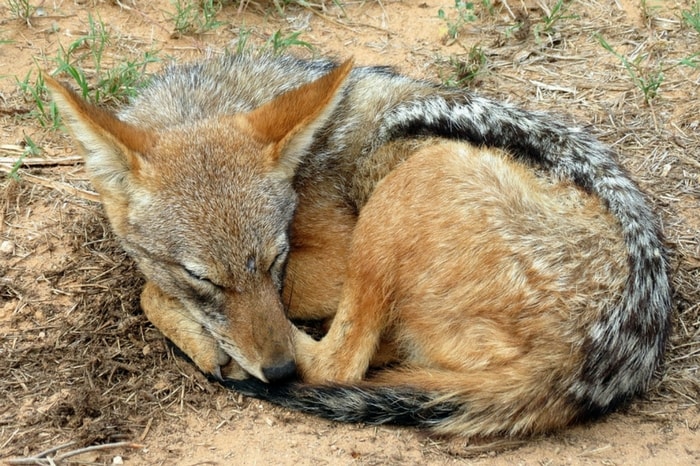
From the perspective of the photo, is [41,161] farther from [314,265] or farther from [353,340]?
[353,340]

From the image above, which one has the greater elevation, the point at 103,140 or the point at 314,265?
the point at 103,140

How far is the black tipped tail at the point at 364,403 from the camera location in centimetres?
484

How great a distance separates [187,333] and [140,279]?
89cm

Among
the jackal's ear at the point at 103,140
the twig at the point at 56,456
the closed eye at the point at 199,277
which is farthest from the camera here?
the closed eye at the point at 199,277

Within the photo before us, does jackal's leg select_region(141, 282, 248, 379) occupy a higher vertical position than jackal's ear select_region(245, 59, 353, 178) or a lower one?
lower

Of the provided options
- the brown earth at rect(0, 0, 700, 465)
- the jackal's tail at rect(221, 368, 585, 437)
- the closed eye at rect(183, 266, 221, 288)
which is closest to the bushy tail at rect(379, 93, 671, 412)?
the jackal's tail at rect(221, 368, 585, 437)

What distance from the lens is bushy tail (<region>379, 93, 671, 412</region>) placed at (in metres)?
4.81

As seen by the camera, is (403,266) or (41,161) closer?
(403,266)

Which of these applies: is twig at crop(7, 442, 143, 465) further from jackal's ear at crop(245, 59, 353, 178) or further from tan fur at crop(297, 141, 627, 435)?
jackal's ear at crop(245, 59, 353, 178)

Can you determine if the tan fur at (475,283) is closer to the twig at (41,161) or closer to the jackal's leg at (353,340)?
the jackal's leg at (353,340)

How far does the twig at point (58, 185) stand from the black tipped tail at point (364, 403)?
2.75 metres

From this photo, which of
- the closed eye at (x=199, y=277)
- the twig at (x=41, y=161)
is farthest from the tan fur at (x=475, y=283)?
the twig at (x=41, y=161)

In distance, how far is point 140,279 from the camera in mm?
6250

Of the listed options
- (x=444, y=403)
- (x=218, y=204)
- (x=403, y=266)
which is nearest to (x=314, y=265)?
(x=403, y=266)
